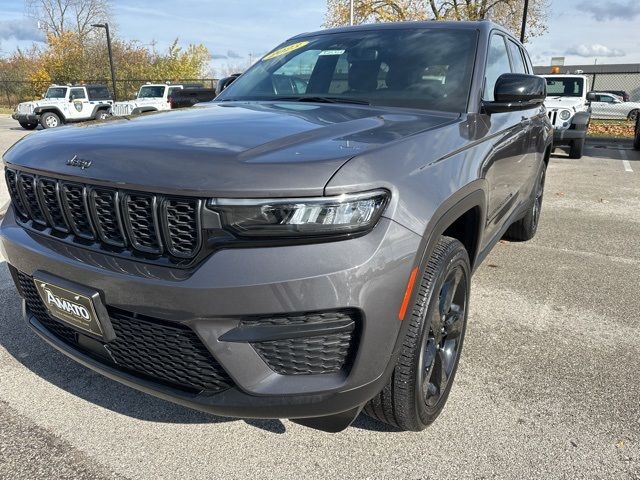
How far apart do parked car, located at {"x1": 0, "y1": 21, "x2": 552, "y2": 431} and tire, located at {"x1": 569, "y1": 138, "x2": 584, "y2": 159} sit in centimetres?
963

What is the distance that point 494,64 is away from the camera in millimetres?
3109

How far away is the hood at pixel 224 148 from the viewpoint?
157 cm

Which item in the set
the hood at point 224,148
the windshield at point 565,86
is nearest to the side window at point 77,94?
the windshield at point 565,86

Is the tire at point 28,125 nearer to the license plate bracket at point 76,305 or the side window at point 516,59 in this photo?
the side window at point 516,59

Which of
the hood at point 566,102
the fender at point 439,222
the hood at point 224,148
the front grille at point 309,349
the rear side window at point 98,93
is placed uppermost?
the hood at point 224,148

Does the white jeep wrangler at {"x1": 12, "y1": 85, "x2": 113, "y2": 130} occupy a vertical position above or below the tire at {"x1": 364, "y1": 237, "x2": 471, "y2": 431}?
below

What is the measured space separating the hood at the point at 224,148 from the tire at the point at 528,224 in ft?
8.71

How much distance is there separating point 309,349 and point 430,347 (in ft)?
2.51

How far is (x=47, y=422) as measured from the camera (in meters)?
2.28

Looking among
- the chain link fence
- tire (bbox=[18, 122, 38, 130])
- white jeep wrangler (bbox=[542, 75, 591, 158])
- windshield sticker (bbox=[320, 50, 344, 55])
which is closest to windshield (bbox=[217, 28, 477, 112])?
windshield sticker (bbox=[320, 50, 344, 55])

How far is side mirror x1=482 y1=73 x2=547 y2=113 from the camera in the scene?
2.57 metres

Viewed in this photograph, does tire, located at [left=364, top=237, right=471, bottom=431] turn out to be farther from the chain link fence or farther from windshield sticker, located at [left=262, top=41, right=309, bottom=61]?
the chain link fence

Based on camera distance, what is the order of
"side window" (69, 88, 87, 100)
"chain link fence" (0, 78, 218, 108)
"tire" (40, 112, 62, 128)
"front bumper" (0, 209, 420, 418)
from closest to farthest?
1. "front bumper" (0, 209, 420, 418)
2. "tire" (40, 112, 62, 128)
3. "side window" (69, 88, 87, 100)
4. "chain link fence" (0, 78, 218, 108)

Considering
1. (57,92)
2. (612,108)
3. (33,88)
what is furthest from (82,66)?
(612,108)
